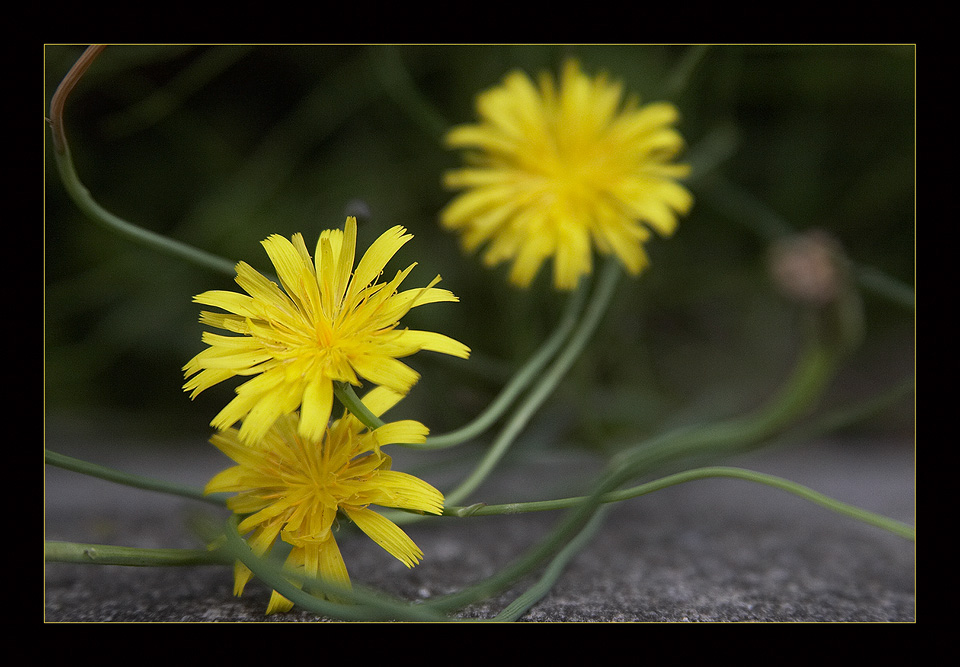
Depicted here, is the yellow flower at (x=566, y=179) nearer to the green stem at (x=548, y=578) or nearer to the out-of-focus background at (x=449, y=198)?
the out-of-focus background at (x=449, y=198)

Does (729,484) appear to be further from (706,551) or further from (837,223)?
(837,223)

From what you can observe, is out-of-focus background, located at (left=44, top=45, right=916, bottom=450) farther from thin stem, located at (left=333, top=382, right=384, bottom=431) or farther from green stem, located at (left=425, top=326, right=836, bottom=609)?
thin stem, located at (left=333, top=382, right=384, bottom=431)

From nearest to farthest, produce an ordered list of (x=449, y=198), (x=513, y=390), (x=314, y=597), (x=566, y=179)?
(x=314, y=597), (x=513, y=390), (x=566, y=179), (x=449, y=198)

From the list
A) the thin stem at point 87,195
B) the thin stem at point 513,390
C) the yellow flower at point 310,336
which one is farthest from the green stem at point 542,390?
the thin stem at point 87,195

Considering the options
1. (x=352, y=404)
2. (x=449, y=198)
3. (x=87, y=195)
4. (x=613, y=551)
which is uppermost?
(x=449, y=198)

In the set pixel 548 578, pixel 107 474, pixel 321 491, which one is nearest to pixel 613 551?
pixel 548 578

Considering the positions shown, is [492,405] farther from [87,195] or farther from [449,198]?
[449,198]
